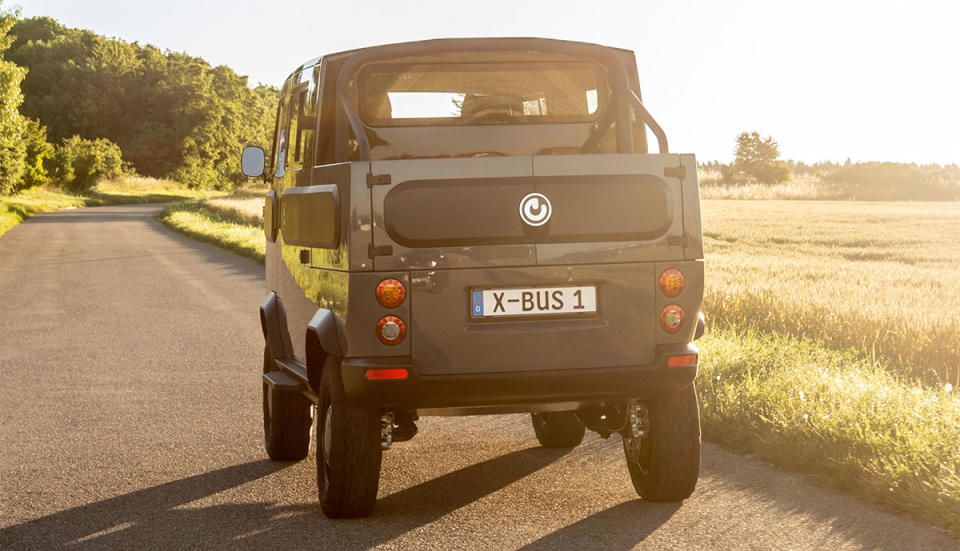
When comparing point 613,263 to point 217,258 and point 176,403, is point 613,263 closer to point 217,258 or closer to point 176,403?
point 176,403

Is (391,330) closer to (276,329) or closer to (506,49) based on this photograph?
(506,49)

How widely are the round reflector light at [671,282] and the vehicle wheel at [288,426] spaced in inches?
96.4

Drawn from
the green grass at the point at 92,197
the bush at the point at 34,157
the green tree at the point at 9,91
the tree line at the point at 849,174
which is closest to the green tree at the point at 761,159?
the tree line at the point at 849,174

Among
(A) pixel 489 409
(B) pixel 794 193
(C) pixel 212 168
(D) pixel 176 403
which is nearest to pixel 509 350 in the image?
(A) pixel 489 409

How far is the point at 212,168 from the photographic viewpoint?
11619 cm

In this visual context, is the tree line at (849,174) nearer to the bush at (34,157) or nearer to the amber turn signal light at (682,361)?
the bush at (34,157)

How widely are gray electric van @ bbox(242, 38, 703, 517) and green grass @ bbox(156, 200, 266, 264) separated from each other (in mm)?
18114

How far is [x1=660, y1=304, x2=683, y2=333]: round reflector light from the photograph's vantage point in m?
4.95

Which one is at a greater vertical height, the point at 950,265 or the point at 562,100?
the point at 562,100

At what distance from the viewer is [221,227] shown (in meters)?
34.8

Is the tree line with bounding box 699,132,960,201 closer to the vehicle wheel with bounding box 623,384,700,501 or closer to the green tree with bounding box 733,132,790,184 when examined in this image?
the green tree with bounding box 733,132,790,184

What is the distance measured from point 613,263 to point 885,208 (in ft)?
164

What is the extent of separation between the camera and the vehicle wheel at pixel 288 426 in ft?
20.9

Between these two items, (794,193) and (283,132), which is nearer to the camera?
(283,132)
